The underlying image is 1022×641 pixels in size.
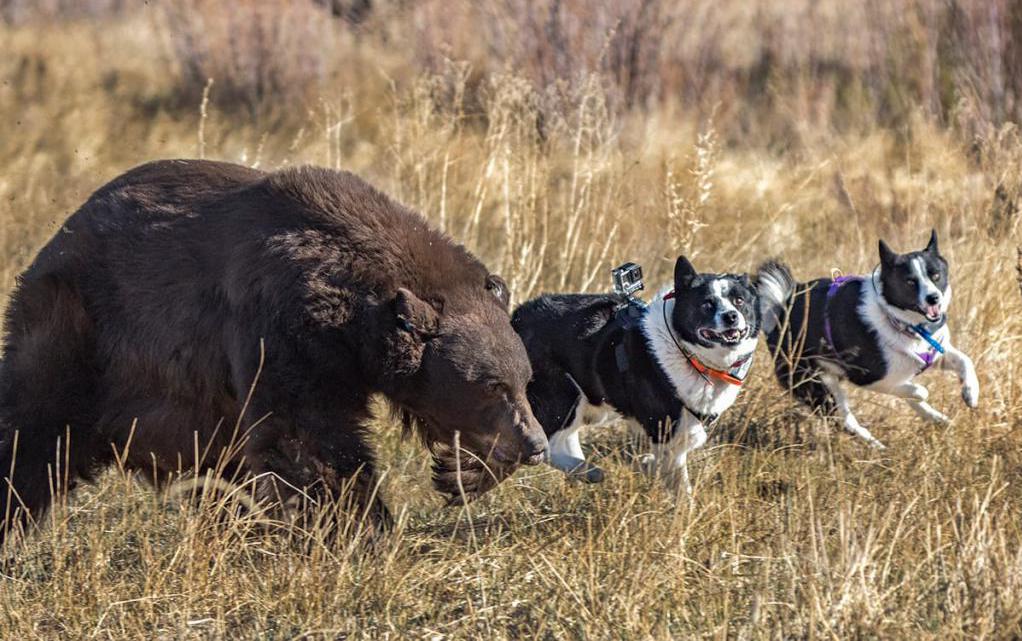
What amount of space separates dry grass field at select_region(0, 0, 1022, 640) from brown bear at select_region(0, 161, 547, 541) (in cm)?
24

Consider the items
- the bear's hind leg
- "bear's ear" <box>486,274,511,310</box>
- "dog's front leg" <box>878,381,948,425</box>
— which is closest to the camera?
"bear's ear" <box>486,274,511,310</box>

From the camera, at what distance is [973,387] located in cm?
586

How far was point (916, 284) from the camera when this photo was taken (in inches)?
230

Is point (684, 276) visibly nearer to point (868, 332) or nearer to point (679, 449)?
point (679, 449)

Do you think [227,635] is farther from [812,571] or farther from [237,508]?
[812,571]

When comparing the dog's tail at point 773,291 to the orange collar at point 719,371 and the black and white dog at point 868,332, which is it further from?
the orange collar at point 719,371

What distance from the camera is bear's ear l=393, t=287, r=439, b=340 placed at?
398cm

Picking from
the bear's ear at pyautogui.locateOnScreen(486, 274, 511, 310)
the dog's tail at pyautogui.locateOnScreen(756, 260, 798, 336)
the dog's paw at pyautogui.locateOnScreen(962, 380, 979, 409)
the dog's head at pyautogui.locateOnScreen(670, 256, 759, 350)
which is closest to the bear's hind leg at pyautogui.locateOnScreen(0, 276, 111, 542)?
the bear's ear at pyautogui.locateOnScreen(486, 274, 511, 310)

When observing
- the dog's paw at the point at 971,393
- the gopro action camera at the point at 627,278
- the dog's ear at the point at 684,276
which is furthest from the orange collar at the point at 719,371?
the dog's paw at the point at 971,393

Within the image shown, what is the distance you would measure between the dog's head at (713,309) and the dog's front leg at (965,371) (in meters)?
1.07

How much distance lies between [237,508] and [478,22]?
9414 millimetres

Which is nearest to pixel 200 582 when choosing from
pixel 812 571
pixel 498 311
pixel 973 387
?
pixel 498 311

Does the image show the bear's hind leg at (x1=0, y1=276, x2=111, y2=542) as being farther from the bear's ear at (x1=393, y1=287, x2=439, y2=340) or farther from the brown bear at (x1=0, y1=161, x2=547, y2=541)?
the bear's ear at (x1=393, y1=287, x2=439, y2=340)

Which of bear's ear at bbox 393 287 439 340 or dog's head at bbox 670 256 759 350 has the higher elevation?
bear's ear at bbox 393 287 439 340
